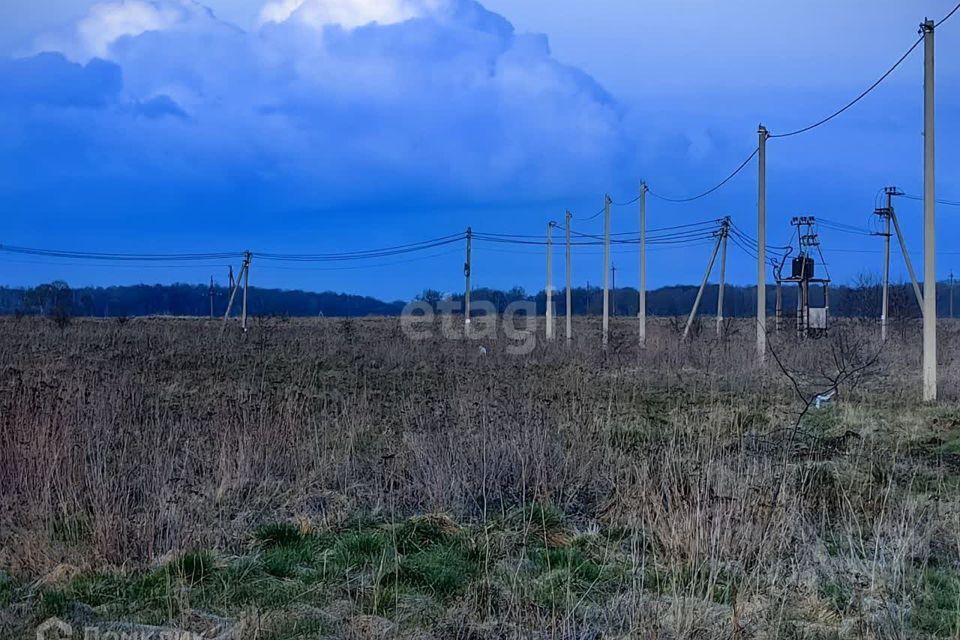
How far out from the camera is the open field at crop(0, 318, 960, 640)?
11.8 ft

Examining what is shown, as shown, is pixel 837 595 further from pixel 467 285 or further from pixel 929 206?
pixel 467 285

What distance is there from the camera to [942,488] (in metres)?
6.20

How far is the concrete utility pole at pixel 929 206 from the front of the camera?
36.4 feet

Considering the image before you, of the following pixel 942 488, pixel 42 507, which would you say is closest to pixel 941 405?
pixel 942 488

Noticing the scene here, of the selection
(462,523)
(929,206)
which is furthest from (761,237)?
(462,523)

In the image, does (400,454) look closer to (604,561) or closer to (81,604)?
(604,561)

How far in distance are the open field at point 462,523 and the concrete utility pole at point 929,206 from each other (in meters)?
2.51

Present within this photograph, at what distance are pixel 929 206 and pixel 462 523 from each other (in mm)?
9273

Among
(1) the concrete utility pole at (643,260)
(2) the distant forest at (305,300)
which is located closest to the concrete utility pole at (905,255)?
(1) the concrete utility pole at (643,260)

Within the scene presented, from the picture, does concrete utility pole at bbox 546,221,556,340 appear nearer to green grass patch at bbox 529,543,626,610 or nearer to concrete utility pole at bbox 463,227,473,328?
concrete utility pole at bbox 463,227,473,328

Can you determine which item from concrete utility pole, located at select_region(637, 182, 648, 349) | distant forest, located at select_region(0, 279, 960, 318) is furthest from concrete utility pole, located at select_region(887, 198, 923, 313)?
distant forest, located at select_region(0, 279, 960, 318)

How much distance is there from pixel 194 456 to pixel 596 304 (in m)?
111

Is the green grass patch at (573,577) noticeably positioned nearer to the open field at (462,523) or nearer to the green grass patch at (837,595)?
the open field at (462,523)

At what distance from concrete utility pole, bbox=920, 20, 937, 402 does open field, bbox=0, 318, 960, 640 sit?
8.25 ft
